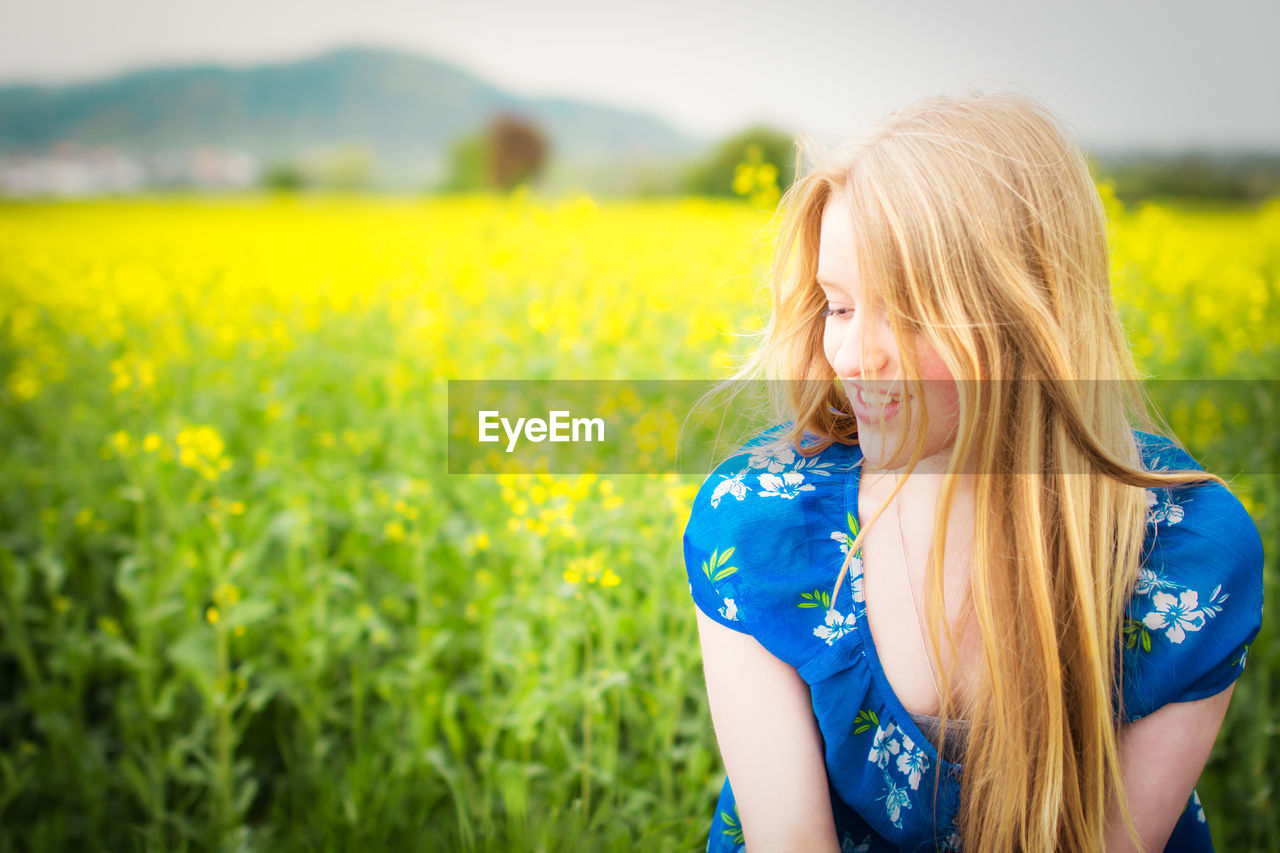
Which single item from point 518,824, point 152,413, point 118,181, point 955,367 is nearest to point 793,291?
point 955,367

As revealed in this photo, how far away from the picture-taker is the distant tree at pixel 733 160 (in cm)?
597

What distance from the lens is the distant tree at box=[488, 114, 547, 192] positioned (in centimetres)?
3881

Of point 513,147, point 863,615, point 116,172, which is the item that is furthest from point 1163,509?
point 513,147

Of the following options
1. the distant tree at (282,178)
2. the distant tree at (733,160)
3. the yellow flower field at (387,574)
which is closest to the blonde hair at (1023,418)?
the yellow flower field at (387,574)

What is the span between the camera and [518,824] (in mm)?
1631

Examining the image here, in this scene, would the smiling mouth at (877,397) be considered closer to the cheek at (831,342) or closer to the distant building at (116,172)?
the cheek at (831,342)

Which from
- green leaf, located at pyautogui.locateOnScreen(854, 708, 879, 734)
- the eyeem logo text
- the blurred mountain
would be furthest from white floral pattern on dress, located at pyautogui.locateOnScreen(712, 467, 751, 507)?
the blurred mountain

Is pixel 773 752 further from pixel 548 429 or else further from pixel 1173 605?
pixel 548 429

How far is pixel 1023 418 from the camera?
871mm

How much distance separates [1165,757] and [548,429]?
1549mm

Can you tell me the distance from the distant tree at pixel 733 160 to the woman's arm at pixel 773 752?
1.84 meters

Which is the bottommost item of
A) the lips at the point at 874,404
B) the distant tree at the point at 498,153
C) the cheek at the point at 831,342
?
the lips at the point at 874,404

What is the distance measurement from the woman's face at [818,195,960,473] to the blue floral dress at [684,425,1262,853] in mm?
129

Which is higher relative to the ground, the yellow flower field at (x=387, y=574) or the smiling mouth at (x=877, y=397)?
the smiling mouth at (x=877, y=397)
